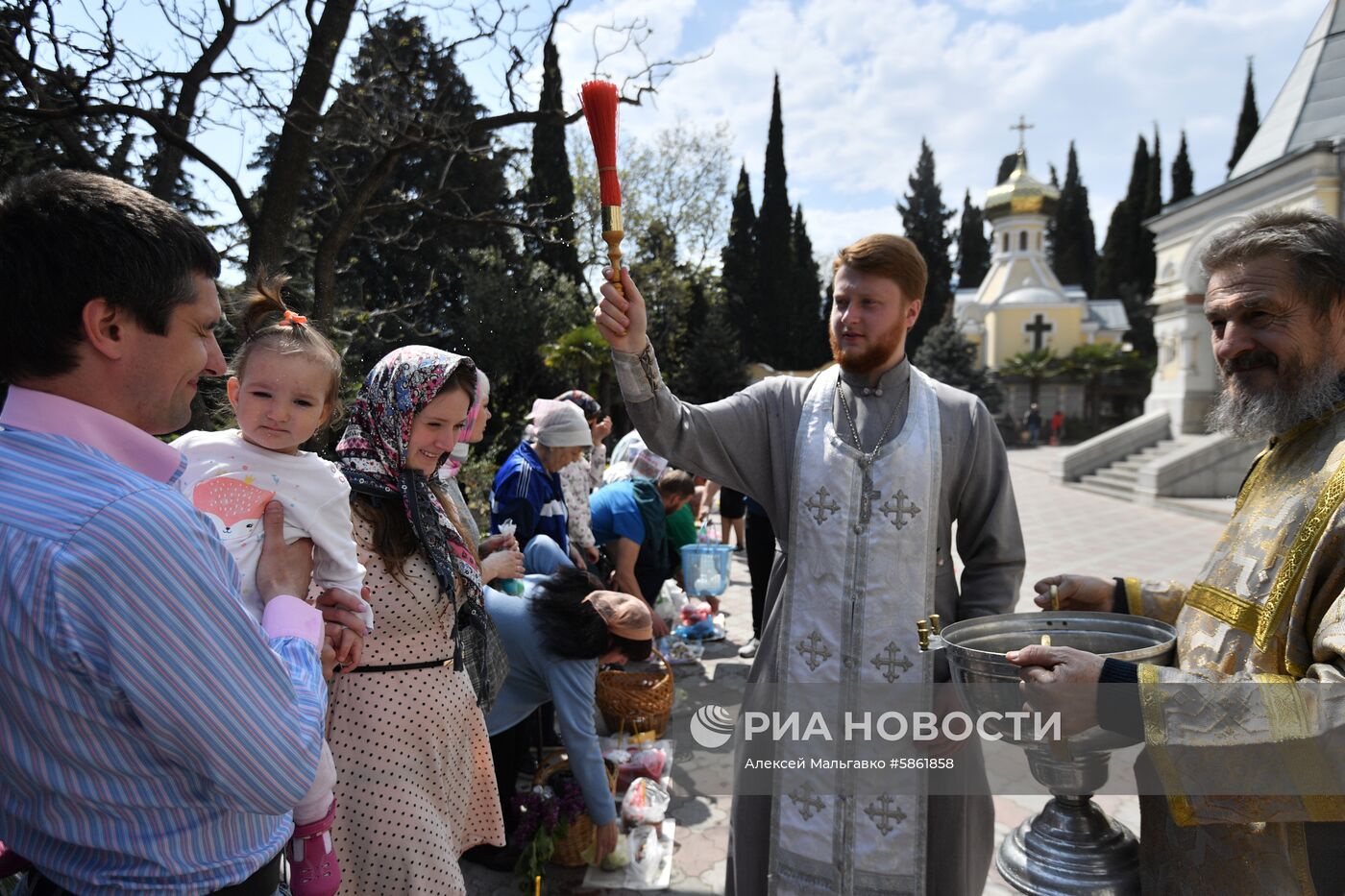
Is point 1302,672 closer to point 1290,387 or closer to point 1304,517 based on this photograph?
point 1304,517

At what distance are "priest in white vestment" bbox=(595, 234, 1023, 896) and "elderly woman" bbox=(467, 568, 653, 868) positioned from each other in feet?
2.55

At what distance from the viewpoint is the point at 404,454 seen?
2.18 metres

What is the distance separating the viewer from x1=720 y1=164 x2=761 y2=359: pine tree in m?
36.4

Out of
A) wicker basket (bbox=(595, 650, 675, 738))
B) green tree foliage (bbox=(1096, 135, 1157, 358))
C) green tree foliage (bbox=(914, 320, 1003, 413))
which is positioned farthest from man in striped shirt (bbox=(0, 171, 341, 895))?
green tree foliage (bbox=(1096, 135, 1157, 358))

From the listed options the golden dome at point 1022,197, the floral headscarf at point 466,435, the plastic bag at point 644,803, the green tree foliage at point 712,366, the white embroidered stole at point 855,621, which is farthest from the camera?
the golden dome at point 1022,197

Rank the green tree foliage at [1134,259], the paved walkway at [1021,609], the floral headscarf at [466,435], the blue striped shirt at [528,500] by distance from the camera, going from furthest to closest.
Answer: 1. the green tree foliage at [1134,259]
2. the blue striped shirt at [528,500]
3. the paved walkway at [1021,609]
4. the floral headscarf at [466,435]

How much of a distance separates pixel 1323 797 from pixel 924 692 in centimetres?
110

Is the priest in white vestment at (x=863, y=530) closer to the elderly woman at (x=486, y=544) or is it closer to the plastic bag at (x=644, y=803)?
the elderly woman at (x=486, y=544)

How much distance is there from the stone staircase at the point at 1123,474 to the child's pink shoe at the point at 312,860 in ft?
58.6

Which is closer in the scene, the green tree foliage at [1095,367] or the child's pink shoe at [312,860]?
the child's pink shoe at [312,860]

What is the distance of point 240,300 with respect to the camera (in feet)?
7.15

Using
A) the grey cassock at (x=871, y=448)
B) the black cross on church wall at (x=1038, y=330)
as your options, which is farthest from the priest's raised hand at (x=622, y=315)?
the black cross on church wall at (x=1038, y=330)

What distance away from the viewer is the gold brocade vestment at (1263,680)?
1.36 m

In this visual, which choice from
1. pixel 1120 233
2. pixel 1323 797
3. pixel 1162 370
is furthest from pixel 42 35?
pixel 1120 233
